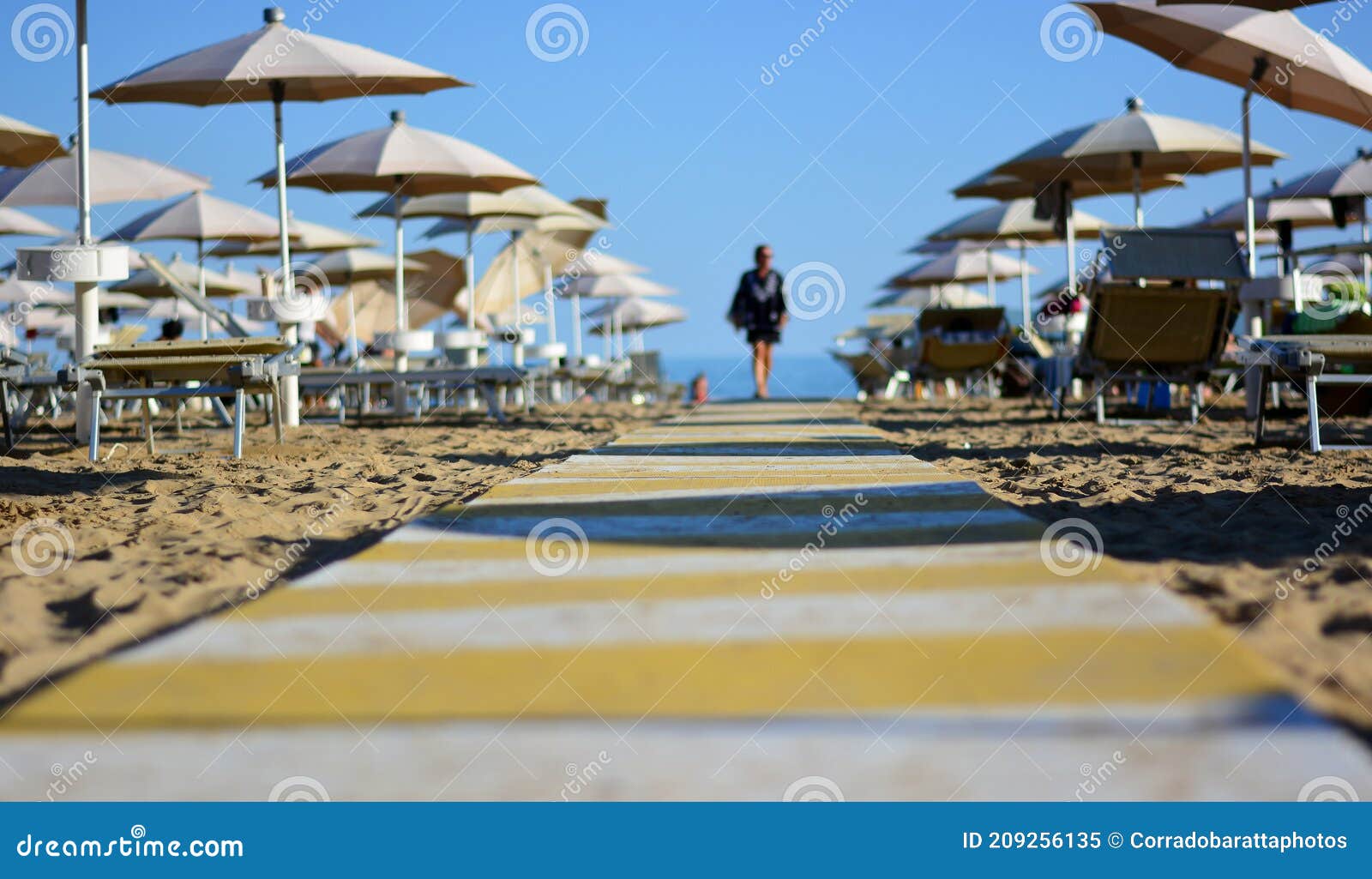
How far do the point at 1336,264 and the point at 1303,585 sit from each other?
1026 centimetres

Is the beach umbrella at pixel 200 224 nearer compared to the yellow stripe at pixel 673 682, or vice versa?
the yellow stripe at pixel 673 682

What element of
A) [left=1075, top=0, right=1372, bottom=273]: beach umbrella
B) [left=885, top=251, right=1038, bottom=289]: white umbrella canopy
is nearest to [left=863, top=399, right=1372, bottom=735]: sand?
[left=1075, top=0, right=1372, bottom=273]: beach umbrella

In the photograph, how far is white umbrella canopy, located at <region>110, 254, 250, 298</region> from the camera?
16.7 m

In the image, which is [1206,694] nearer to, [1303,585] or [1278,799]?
[1278,799]

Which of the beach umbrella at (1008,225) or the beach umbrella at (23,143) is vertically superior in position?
the beach umbrella at (1008,225)

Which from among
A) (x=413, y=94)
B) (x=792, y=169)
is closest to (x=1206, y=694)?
(x=792, y=169)

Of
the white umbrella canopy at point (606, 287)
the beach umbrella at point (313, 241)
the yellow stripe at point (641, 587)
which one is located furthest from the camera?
the white umbrella canopy at point (606, 287)

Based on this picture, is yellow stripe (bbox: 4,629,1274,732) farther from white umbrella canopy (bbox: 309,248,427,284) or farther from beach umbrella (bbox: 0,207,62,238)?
white umbrella canopy (bbox: 309,248,427,284)

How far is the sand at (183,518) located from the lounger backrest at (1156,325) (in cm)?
346

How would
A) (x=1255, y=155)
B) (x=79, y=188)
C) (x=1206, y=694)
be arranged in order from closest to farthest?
(x=1206, y=694)
(x=79, y=188)
(x=1255, y=155)

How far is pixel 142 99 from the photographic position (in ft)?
28.1

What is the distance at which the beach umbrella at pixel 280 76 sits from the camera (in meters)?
8.20

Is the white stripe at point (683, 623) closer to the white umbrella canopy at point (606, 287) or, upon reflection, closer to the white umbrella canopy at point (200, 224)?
the white umbrella canopy at point (200, 224)

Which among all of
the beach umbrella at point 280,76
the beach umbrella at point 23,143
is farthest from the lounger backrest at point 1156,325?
the beach umbrella at point 23,143
